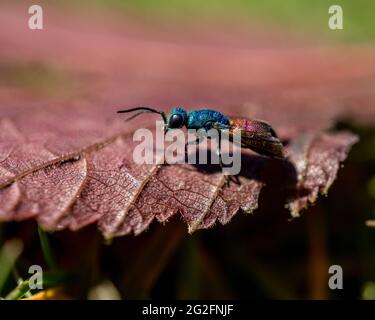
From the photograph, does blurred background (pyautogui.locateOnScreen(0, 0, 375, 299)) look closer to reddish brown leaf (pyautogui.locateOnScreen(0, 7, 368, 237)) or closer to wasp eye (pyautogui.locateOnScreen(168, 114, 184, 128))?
reddish brown leaf (pyautogui.locateOnScreen(0, 7, 368, 237))

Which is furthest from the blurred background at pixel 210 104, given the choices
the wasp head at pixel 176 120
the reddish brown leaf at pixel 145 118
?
the wasp head at pixel 176 120

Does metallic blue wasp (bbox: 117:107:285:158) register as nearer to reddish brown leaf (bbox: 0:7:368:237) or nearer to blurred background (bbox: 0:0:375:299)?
reddish brown leaf (bbox: 0:7:368:237)

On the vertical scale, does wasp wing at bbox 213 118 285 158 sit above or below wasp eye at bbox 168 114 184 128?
below

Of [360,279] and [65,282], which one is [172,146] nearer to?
[65,282]

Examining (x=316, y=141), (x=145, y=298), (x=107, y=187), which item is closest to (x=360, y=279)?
(x=316, y=141)

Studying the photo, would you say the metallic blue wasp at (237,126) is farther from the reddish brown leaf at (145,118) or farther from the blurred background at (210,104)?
the blurred background at (210,104)

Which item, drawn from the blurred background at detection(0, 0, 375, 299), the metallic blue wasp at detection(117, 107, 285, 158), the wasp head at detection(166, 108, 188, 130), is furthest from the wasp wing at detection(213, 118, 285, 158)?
the blurred background at detection(0, 0, 375, 299)

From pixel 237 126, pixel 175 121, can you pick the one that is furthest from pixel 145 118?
pixel 237 126

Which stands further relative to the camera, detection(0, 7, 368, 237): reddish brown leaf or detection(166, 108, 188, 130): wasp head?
detection(166, 108, 188, 130): wasp head
